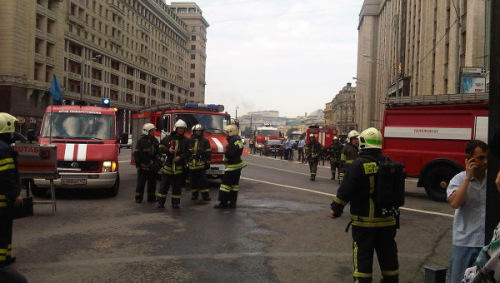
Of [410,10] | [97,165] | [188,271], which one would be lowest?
[188,271]

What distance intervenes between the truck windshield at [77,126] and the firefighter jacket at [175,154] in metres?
2.15

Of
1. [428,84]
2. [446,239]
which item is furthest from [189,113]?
[428,84]

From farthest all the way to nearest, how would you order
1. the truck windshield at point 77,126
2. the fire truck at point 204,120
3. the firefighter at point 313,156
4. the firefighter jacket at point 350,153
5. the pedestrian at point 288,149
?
the pedestrian at point 288,149, the firefighter at point 313,156, the fire truck at point 204,120, the firefighter jacket at point 350,153, the truck windshield at point 77,126

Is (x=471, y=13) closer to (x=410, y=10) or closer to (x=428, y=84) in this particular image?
(x=428, y=84)

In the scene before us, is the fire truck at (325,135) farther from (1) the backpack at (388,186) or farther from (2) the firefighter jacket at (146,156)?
(1) the backpack at (388,186)

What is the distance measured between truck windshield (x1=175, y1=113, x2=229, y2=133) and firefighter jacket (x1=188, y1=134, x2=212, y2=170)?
3549 mm

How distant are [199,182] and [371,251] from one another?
7392 millimetres

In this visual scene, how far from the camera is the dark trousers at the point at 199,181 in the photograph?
439 inches

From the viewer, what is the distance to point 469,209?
3.94 metres

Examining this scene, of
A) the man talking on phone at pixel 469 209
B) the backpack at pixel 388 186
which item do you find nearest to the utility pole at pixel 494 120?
the man talking on phone at pixel 469 209

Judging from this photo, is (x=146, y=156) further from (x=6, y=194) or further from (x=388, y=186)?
(x=388, y=186)

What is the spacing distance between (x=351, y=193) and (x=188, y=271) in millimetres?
2306

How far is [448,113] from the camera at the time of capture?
12344 mm

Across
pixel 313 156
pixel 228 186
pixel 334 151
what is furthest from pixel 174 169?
pixel 313 156
